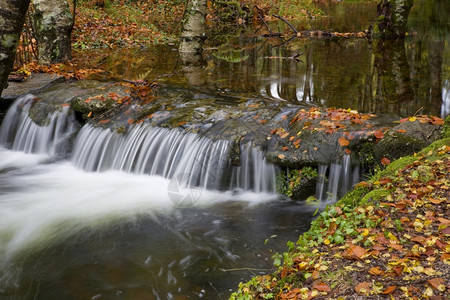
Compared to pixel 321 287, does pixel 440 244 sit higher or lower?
higher

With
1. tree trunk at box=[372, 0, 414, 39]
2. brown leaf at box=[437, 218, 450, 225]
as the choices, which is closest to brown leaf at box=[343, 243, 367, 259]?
brown leaf at box=[437, 218, 450, 225]

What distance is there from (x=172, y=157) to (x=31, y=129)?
142 inches

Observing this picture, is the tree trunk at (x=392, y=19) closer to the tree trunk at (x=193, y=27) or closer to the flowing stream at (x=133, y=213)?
the tree trunk at (x=193, y=27)

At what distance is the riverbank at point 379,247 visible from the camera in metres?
3.04

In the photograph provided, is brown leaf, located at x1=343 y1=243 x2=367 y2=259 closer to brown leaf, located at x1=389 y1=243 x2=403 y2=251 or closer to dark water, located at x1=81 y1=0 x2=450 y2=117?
brown leaf, located at x1=389 y1=243 x2=403 y2=251

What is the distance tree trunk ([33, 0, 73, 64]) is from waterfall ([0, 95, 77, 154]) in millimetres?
2243

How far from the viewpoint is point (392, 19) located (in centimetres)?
1627

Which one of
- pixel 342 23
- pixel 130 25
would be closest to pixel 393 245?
pixel 130 25

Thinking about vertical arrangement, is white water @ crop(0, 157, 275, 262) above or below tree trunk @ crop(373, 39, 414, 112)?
below

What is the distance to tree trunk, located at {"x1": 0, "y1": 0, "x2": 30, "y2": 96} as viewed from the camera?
4539 millimetres

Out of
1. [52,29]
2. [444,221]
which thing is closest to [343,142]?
[444,221]

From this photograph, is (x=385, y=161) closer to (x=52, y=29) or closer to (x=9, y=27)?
(x=9, y=27)

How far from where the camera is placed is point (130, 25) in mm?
17516

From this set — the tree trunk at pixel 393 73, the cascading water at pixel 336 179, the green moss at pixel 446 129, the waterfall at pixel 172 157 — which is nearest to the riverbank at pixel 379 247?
the green moss at pixel 446 129
